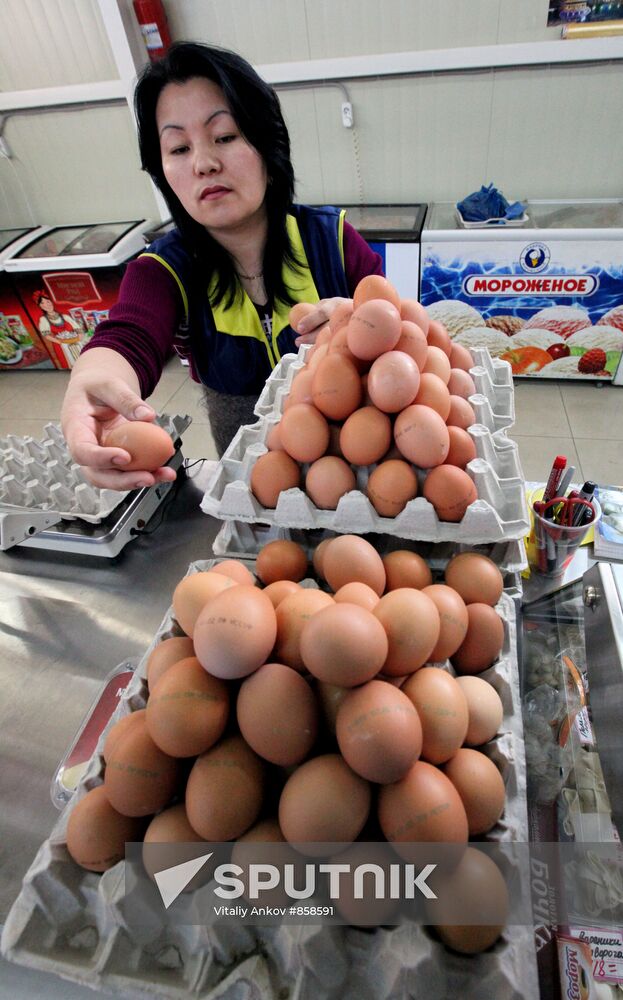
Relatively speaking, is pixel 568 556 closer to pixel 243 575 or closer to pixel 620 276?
pixel 243 575

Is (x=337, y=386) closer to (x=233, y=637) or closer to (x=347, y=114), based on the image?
(x=233, y=637)

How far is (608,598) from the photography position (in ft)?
2.54

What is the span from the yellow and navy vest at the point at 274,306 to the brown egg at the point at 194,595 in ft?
3.17

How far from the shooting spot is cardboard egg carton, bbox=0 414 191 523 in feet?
4.28

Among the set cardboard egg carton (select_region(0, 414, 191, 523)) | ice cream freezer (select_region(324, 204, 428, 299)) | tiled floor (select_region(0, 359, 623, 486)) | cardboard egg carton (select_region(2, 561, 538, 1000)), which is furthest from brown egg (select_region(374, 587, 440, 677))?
ice cream freezer (select_region(324, 204, 428, 299))

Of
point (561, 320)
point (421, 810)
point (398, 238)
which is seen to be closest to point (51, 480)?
point (421, 810)

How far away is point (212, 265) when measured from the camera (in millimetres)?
1393

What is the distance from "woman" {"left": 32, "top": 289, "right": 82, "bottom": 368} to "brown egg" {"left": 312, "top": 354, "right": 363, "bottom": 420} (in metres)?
3.42

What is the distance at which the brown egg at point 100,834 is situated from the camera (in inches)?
22.7

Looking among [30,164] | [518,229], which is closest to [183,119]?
[518,229]

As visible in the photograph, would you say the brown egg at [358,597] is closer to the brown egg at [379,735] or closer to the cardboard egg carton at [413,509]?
the brown egg at [379,735]

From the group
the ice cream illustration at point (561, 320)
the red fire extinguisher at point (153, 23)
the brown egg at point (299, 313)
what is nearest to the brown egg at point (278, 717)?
the brown egg at point (299, 313)

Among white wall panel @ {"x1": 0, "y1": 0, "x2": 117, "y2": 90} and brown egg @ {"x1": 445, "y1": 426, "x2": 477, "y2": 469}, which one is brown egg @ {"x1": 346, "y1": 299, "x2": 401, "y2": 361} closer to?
brown egg @ {"x1": 445, "y1": 426, "x2": 477, "y2": 469}

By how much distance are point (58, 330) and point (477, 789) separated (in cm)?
427
